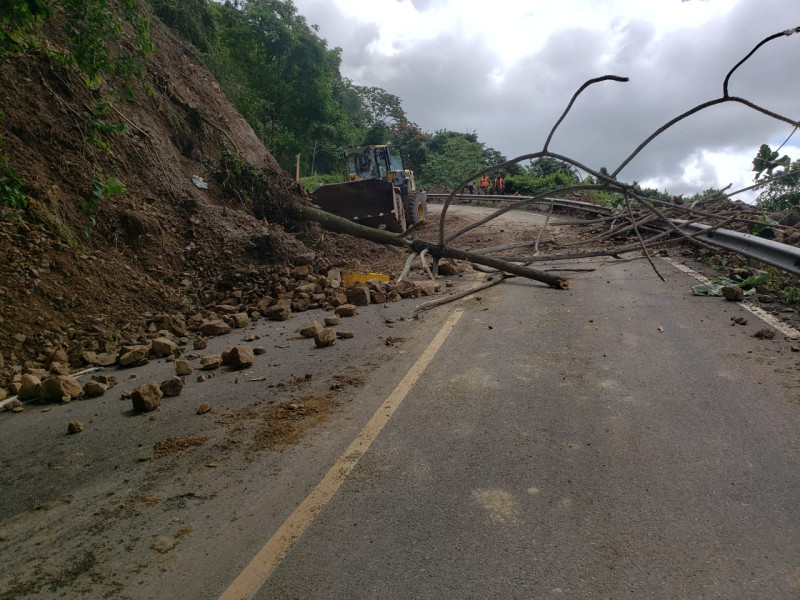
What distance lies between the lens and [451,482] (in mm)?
3439

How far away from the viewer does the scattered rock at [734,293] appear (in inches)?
301

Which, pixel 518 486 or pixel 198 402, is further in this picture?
pixel 198 402

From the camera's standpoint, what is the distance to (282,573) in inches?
107

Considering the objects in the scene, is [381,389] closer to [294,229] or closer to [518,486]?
[518,486]

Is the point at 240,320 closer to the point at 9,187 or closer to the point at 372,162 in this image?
the point at 9,187

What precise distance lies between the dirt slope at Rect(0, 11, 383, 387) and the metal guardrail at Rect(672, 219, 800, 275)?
732cm

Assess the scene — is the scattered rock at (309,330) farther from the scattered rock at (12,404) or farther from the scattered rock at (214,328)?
the scattered rock at (12,404)

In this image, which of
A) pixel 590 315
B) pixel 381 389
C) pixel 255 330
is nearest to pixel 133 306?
pixel 255 330

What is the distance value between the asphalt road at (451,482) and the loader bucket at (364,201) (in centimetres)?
1017

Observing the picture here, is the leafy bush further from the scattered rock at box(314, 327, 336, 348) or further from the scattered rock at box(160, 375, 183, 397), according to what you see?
the scattered rock at box(314, 327, 336, 348)

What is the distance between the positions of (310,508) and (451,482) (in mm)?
826

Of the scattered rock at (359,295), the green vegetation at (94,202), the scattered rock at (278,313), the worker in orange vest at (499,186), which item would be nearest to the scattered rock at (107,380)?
the scattered rock at (278,313)

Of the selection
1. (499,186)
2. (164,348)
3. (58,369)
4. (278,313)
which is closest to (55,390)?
(58,369)

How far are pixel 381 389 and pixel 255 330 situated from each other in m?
3.35
